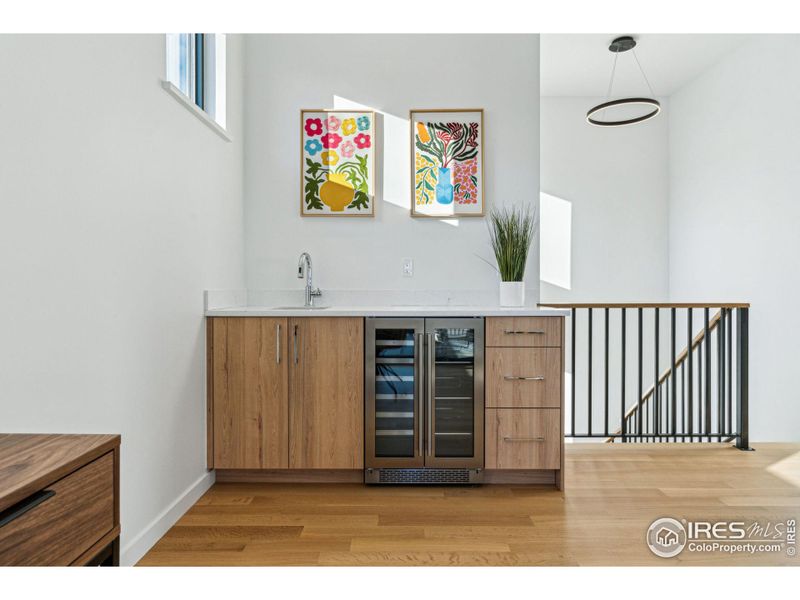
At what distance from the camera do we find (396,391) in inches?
102

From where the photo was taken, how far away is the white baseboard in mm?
1788

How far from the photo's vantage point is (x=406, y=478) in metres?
2.62

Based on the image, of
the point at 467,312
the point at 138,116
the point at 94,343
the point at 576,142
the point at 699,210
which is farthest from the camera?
the point at 576,142

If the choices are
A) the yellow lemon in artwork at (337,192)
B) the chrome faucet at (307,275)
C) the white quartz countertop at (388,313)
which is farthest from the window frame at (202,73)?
the white quartz countertop at (388,313)

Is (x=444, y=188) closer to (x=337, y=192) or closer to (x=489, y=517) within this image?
(x=337, y=192)

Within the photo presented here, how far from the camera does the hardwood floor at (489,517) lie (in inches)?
73.8

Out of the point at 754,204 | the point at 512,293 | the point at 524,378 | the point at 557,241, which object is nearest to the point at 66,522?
the point at 524,378

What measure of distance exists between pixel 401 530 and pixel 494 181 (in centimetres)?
200

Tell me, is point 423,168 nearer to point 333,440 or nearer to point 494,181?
point 494,181

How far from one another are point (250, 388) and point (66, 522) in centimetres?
175

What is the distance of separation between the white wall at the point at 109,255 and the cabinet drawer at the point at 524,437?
4.64 feet

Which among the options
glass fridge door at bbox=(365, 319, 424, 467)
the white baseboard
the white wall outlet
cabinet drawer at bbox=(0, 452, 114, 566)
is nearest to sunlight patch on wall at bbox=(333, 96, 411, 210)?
the white wall outlet

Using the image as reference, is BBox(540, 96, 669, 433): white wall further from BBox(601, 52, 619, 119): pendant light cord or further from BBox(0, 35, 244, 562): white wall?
BBox(0, 35, 244, 562): white wall
